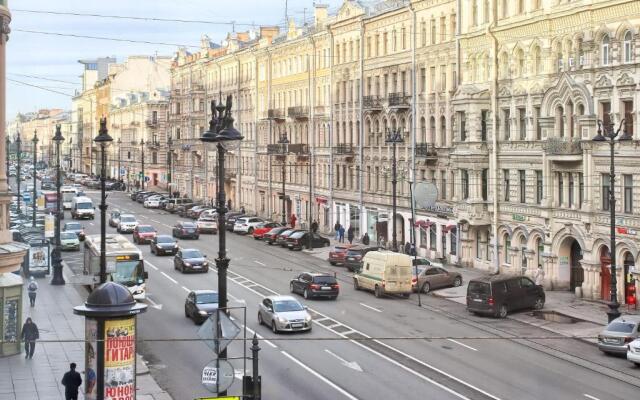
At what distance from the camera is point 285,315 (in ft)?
118

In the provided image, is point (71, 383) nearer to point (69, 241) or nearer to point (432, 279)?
point (432, 279)

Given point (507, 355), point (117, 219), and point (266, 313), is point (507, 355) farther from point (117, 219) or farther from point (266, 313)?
point (117, 219)

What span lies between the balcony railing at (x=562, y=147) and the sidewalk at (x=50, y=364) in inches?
869

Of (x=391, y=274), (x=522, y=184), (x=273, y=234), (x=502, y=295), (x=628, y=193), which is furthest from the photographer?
(x=273, y=234)

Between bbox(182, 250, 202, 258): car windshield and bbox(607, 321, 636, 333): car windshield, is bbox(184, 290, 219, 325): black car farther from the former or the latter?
bbox(182, 250, 202, 258): car windshield

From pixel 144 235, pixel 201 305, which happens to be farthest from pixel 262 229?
pixel 201 305

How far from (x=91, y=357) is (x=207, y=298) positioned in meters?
16.3

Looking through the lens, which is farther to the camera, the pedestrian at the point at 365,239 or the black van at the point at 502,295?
the pedestrian at the point at 365,239

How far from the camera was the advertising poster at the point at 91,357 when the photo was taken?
2116cm

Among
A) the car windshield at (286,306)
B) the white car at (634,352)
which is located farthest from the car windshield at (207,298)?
the white car at (634,352)

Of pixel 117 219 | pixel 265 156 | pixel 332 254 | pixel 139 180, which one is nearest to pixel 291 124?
pixel 265 156

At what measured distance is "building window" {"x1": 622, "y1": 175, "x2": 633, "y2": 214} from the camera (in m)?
42.5

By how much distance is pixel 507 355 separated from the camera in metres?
32.6

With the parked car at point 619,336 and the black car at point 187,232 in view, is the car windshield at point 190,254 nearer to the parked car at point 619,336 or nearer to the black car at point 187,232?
the black car at point 187,232
